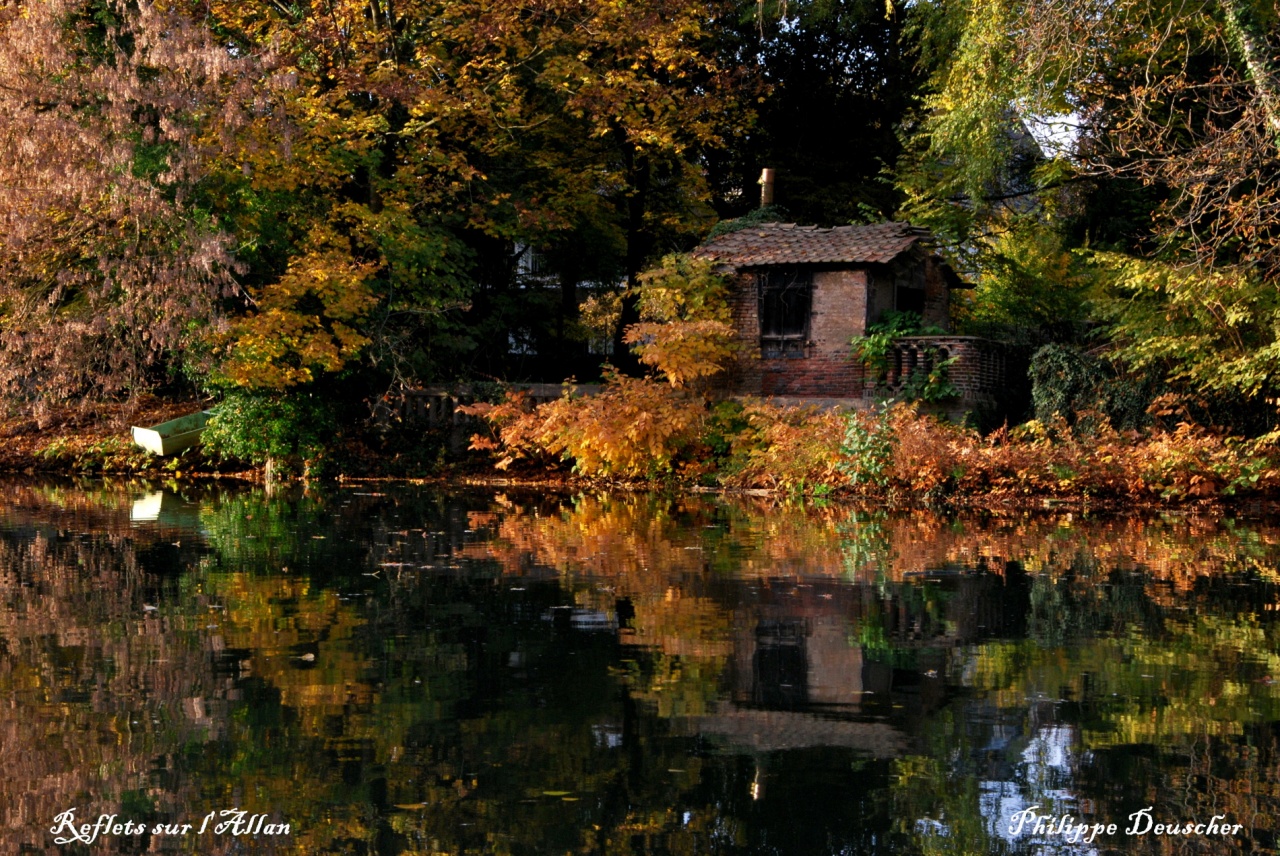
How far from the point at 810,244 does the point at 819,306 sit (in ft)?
4.84

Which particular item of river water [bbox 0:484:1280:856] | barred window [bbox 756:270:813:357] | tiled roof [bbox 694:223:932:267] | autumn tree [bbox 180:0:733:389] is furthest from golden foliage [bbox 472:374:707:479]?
river water [bbox 0:484:1280:856]

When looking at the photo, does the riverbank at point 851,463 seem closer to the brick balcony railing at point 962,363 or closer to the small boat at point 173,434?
the small boat at point 173,434

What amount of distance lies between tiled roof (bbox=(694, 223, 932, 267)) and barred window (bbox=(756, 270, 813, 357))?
1.72 ft

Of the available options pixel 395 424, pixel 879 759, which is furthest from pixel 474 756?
pixel 395 424

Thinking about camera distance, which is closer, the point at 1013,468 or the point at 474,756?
the point at 474,756

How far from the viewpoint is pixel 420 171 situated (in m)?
34.0

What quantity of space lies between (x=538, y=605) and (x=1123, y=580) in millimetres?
5951

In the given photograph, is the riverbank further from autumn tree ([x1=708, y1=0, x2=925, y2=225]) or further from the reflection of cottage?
Answer: autumn tree ([x1=708, y1=0, x2=925, y2=225])

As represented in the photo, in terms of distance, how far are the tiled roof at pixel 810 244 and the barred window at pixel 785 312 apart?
0.52 metres

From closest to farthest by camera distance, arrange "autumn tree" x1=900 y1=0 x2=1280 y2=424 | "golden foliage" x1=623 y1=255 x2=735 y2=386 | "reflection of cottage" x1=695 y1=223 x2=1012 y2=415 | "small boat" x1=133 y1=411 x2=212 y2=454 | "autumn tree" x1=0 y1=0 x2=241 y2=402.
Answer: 1. "autumn tree" x1=900 y1=0 x2=1280 y2=424
2. "autumn tree" x1=0 y1=0 x2=241 y2=402
3. "golden foliage" x1=623 y1=255 x2=735 y2=386
4. "reflection of cottage" x1=695 y1=223 x2=1012 y2=415
5. "small boat" x1=133 y1=411 x2=212 y2=454

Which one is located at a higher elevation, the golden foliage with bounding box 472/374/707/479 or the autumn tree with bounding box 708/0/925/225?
the autumn tree with bounding box 708/0/925/225

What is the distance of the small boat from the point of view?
108 ft

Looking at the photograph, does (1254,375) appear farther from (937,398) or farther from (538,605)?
(538,605)

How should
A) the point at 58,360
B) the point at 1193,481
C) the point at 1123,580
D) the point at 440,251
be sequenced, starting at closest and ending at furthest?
the point at 1123,580 < the point at 1193,481 < the point at 58,360 < the point at 440,251
